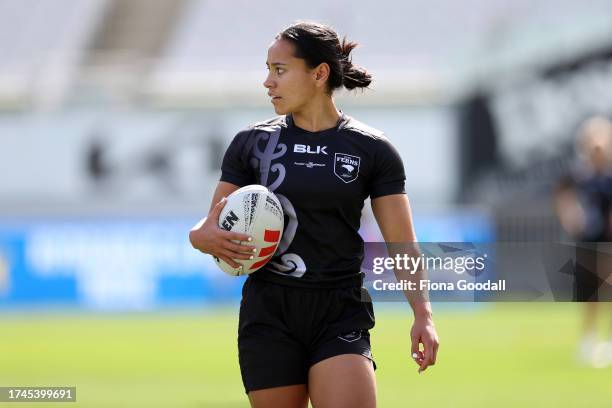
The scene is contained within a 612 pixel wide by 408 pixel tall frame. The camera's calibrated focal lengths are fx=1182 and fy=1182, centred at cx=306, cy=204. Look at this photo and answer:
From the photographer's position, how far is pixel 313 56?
5207mm

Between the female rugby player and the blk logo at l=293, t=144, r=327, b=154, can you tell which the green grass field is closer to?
the female rugby player

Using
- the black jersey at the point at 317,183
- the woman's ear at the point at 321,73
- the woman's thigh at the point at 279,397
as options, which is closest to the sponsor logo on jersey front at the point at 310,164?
the black jersey at the point at 317,183

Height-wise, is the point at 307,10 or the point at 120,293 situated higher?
the point at 307,10

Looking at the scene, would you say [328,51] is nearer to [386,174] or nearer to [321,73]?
[321,73]

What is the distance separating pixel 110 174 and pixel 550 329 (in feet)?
31.1

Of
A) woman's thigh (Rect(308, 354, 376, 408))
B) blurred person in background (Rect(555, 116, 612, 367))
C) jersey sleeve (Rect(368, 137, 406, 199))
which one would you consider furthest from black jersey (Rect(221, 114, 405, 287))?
blurred person in background (Rect(555, 116, 612, 367))

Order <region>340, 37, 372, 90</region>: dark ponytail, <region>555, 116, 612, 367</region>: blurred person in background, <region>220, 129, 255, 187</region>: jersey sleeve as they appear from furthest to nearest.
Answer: <region>555, 116, 612, 367</region>: blurred person in background → <region>340, 37, 372, 90</region>: dark ponytail → <region>220, 129, 255, 187</region>: jersey sleeve

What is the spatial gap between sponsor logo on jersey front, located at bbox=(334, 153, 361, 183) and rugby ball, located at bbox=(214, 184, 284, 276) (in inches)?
11.9

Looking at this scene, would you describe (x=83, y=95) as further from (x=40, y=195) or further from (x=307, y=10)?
(x=307, y=10)

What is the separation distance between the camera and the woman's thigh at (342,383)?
16.0 ft

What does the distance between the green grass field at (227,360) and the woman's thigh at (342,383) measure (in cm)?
446

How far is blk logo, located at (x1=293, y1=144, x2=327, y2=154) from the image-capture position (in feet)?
17.0

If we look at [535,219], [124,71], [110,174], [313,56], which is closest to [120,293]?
[110,174]

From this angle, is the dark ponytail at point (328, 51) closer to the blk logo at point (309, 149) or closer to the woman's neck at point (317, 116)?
the woman's neck at point (317, 116)
